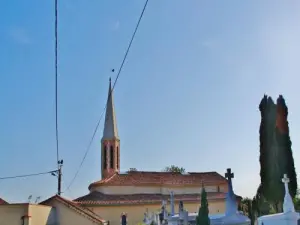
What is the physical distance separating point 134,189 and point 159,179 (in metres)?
2.81

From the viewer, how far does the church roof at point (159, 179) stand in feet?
131

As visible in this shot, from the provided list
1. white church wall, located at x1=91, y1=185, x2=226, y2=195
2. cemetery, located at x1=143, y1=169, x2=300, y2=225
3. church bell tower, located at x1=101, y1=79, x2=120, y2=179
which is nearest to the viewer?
cemetery, located at x1=143, y1=169, x2=300, y2=225

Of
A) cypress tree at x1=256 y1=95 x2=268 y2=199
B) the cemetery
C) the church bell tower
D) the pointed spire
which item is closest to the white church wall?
the church bell tower

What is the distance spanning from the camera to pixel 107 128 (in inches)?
1772

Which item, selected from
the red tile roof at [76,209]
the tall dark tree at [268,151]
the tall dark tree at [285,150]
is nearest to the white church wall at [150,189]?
the red tile roof at [76,209]

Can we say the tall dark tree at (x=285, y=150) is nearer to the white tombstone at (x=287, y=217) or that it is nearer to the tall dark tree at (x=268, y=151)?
the tall dark tree at (x=268, y=151)

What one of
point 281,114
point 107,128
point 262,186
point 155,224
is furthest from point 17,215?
point 107,128

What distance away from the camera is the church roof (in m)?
40.0

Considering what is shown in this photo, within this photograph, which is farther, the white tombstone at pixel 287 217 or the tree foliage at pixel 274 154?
the tree foliage at pixel 274 154

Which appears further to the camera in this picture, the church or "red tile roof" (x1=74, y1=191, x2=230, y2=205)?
"red tile roof" (x1=74, y1=191, x2=230, y2=205)

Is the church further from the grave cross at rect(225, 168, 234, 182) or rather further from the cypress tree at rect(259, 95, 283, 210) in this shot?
the grave cross at rect(225, 168, 234, 182)

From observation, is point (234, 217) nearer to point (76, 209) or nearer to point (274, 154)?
point (274, 154)

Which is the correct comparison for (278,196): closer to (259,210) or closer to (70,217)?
(259,210)

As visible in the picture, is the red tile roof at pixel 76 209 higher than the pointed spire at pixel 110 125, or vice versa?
the pointed spire at pixel 110 125
